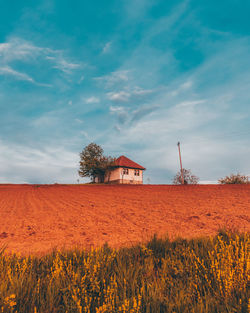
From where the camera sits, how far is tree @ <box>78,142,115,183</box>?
177 ft

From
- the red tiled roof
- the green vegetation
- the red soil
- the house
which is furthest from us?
the red tiled roof

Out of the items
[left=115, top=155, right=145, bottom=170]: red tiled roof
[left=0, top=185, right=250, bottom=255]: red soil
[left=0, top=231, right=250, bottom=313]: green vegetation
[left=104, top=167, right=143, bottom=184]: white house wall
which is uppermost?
[left=115, top=155, right=145, bottom=170]: red tiled roof

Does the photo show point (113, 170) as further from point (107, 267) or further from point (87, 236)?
point (107, 267)

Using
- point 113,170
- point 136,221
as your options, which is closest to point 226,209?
point 136,221

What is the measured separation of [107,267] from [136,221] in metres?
5.54

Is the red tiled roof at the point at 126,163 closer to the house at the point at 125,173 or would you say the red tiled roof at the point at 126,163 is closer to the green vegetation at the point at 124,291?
the house at the point at 125,173

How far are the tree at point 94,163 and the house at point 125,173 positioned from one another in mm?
1533

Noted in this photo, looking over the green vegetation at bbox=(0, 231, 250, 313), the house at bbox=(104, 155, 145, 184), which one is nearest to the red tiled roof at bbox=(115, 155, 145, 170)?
the house at bbox=(104, 155, 145, 184)

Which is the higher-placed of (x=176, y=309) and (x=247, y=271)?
(x=247, y=271)

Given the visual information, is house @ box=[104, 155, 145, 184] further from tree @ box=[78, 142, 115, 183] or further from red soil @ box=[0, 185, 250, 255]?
red soil @ box=[0, 185, 250, 255]

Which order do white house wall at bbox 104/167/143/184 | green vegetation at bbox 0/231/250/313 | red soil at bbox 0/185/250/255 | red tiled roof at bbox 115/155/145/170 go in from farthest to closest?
red tiled roof at bbox 115/155/145/170, white house wall at bbox 104/167/143/184, red soil at bbox 0/185/250/255, green vegetation at bbox 0/231/250/313

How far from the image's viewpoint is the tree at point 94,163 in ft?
177

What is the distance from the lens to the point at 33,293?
288cm

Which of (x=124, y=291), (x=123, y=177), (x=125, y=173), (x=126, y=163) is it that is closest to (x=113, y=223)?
(x=124, y=291)
